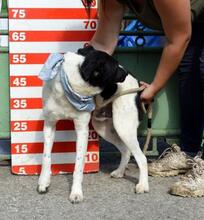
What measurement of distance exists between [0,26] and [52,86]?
2.67 feet

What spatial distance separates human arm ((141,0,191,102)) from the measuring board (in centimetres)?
73

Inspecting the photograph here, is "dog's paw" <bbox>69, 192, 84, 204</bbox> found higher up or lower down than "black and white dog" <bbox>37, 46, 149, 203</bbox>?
lower down

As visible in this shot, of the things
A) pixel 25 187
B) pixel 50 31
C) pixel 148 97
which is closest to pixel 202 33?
pixel 148 97

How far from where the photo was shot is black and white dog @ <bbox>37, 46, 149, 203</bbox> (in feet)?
12.4

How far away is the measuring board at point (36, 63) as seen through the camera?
4281mm

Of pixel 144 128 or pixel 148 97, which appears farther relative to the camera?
pixel 144 128

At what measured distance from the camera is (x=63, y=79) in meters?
3.77

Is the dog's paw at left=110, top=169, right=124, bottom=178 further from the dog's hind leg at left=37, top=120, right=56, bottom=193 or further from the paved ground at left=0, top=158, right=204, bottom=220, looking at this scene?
the dog's hind leg at left=37, top=120, right=56, bottom=193

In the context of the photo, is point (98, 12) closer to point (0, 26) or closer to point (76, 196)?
point (0, 26)

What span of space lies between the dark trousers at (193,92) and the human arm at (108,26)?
54 centimetres

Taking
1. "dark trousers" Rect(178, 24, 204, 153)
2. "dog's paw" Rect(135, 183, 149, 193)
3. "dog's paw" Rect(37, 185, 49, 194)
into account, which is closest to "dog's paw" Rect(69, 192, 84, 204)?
"dog's paw" Rect(37, 185, 49, 194)

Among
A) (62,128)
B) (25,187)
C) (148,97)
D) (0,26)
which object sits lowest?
(25,187)

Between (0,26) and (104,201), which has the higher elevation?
(0,26)

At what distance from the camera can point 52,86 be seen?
A: 12.7 ft
